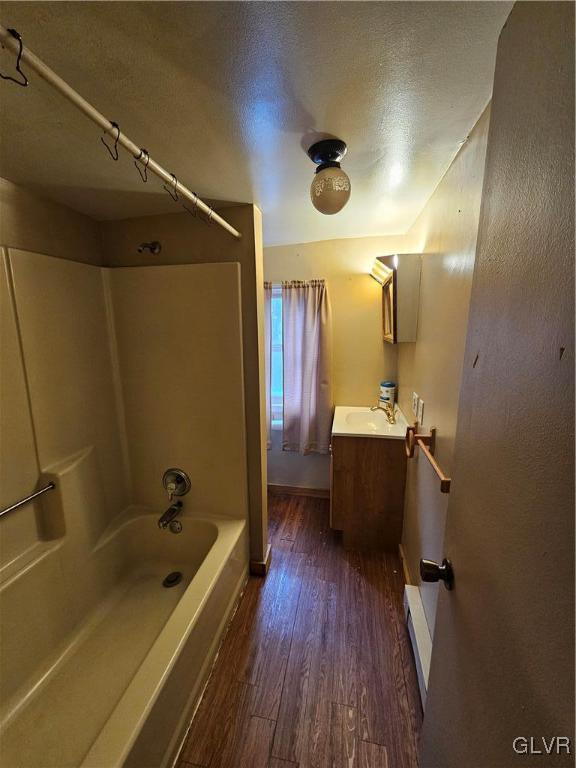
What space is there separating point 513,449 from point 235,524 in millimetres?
1605

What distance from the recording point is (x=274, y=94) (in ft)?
2.68

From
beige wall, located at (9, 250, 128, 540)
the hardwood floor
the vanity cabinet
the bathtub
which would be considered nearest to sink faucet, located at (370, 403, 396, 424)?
the vanity cabinet

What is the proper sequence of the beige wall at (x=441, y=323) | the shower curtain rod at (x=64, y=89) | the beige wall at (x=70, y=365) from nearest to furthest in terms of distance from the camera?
the shower curtain rod at (x=64, y=89), the beige wall at (x=441, y=323), the beige wall at (x=70, y=365)

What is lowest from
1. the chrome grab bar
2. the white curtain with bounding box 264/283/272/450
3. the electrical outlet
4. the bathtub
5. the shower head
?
the bathtub

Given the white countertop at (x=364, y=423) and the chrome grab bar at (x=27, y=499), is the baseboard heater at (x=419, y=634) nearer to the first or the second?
the white countertop at (x=364, y=423)

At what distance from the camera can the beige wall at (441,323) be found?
3.41 ft

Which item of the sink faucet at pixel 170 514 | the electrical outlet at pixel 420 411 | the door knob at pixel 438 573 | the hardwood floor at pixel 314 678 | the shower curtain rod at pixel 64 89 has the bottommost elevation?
the hardwood floor at pixel 314 678

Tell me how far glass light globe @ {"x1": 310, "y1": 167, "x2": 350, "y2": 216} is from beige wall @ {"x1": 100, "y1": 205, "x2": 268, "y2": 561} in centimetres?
57

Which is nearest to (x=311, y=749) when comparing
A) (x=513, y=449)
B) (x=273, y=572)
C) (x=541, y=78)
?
(x=273, y=572)

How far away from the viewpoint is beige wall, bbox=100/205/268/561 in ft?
5.21

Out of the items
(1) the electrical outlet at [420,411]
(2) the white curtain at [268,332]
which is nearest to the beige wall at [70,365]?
(2) the white curtain at [268,332]

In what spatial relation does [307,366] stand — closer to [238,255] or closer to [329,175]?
[238,255]

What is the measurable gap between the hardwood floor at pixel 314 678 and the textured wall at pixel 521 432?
63 cm

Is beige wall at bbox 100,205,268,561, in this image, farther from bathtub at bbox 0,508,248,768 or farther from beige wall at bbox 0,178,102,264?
bathtub at bbox 0,508,248,768
